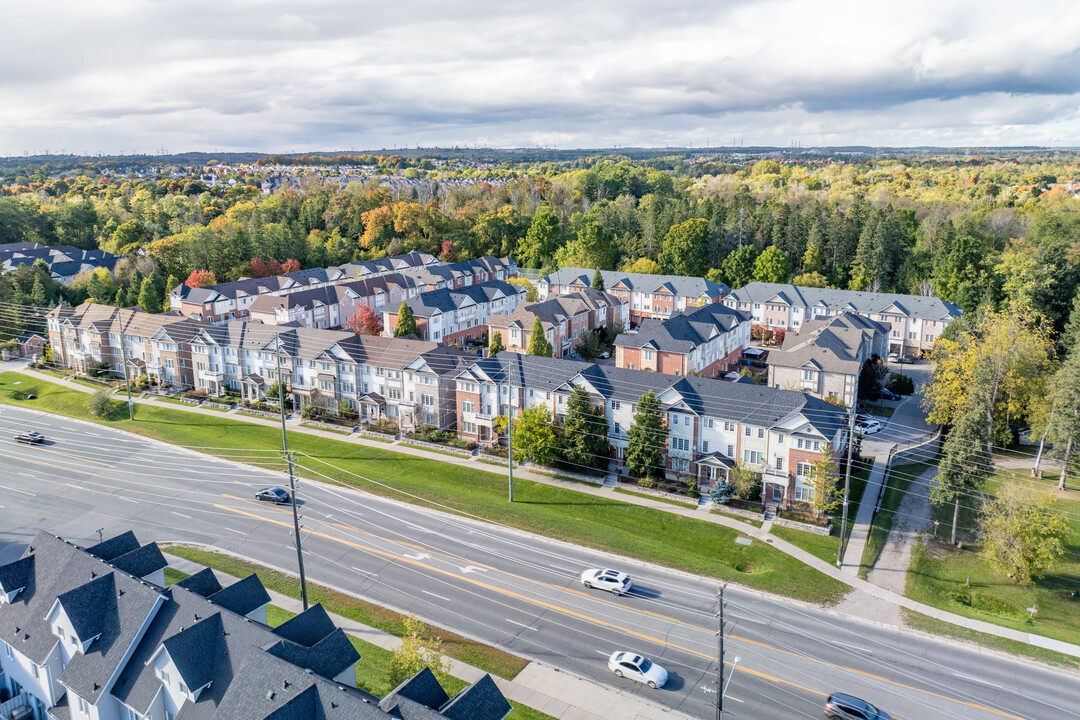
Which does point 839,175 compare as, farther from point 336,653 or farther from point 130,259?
point 336,653

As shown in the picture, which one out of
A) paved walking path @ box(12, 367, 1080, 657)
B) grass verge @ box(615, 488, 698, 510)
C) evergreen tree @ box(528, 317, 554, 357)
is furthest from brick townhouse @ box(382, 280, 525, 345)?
grass verge @ box(615, 488, 698, 510)

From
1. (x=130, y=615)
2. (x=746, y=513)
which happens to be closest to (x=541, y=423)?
(x=746, y=513)

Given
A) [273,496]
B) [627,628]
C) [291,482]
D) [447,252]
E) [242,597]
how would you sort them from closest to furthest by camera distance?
[242,597]
[291,482]
[627,628]
[273,496]
[447,252]

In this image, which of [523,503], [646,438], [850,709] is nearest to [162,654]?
[850,709]

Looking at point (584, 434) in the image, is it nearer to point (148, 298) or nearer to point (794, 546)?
point (794, 546)

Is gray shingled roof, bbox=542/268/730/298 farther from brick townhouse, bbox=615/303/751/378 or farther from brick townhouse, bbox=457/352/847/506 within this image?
brick townhouse, bbox=457/352/847/506

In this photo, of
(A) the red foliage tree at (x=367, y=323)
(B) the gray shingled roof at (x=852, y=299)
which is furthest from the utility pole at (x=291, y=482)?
(B) the gray shingled roof at (x=852, y=299)

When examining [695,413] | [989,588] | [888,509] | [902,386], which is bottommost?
[989,588]
